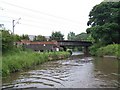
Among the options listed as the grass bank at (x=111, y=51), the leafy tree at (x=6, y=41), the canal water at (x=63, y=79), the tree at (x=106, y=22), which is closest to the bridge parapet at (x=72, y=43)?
the tree at (x=106, y=22)

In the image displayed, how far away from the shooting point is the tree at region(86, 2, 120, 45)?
49.8m

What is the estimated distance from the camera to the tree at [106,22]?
49844 millimetres

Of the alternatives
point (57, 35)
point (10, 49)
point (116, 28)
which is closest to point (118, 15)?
point (116, 28)

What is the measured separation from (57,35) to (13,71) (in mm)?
72431

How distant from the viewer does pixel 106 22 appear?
5372 centimetres

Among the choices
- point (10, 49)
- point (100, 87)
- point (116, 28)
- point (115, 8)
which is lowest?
point (100, 87)

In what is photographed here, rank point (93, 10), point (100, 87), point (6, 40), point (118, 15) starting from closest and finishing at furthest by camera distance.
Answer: point (100, 87), point (6, 40), point (118, 15), point (93, 10)

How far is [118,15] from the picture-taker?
Result: 4947 centimetres

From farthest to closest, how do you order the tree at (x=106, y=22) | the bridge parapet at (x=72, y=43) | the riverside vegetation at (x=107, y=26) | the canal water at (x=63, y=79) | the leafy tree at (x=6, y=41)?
1. the bridge parapet at (x=72, y=43)
2. the tree at (x=106, y=22)
3. the riverside vegetation at (x=107, y=26)
4. the leafy tree at (x=6, y=41)
5. the canal water at (x=63, y=79)

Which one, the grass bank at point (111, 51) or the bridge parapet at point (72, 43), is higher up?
the bridge parapet at point (72, 43)

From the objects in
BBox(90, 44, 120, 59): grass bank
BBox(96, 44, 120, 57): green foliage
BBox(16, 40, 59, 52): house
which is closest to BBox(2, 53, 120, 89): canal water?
BBox(90, 44, 120, 59): grass bank

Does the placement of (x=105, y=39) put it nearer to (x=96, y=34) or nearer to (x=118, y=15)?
(x=96, y=34)

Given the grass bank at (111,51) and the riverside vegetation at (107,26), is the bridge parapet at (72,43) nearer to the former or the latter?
the riverside vegetation at (107,26)

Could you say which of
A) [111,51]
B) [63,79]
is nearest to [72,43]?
[111,51]
